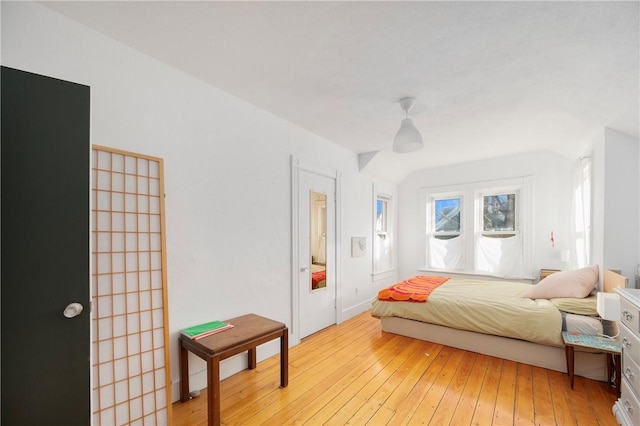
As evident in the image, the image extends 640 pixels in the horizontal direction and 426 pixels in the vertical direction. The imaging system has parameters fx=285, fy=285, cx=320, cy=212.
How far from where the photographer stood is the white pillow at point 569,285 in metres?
2.82

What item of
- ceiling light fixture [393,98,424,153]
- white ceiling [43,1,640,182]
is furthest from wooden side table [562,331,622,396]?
ceiling light fixture [393,98,424,153]

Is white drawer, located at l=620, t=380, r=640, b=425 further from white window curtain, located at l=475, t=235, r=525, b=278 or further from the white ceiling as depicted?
white window curtain, located at l=475, t=235, r=525, b=278

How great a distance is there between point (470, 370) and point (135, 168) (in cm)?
330

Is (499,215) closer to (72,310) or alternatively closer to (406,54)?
(406,54)

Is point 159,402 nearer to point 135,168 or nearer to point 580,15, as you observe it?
point 135,168

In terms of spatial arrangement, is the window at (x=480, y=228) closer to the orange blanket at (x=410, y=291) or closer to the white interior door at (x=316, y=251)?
the orange blanket at (x=410, y=291)

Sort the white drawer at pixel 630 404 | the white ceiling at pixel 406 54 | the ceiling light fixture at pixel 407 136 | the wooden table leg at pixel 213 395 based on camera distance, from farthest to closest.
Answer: the ceiling light fixture at pixel 407 136 < the wooden table leg at pixel 213 395 < the white drawer at pixel 630 404 < the white ceiling at pixel 406 54

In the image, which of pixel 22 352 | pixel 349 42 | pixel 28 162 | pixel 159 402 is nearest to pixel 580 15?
pixel 349 42

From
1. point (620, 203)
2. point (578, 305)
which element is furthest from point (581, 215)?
point (578, 305)

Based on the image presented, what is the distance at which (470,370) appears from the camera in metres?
2.68

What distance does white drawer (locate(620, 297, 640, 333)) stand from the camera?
1720 millimetres

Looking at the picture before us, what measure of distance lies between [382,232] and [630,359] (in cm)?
353

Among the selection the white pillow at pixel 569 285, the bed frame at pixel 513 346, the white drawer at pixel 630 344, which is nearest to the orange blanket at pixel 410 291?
the bed frame at pixel 513 346

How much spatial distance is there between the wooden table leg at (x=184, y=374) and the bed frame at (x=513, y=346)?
2.37 meters
